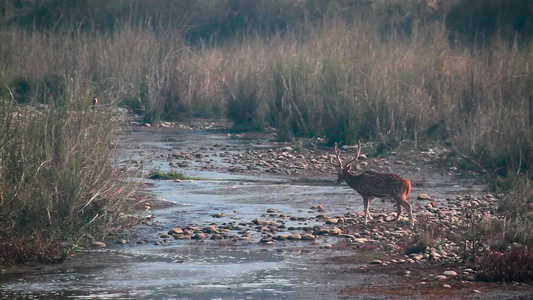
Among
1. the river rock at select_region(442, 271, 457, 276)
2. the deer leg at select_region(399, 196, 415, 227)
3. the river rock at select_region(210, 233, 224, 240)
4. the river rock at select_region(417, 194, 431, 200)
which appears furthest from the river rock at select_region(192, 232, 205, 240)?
the river rock at select_region(417, 194, 431, 200)

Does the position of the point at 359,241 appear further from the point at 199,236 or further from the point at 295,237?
the point at 199,236

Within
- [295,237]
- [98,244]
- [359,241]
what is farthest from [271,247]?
[98,244]

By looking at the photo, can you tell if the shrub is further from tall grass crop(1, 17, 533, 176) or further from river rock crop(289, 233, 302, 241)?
tall grass crop(1, 17, 533, 176)

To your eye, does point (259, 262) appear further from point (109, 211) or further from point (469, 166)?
point (469, 166)

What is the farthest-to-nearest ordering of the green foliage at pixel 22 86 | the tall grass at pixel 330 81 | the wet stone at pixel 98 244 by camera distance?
1. the green foliage at pixel 22 86
2. the tall grass at pixel 330 81
3. the wet stone at pixel 98 244

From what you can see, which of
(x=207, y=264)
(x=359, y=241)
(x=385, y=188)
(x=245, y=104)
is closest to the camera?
(x=207, y=264)

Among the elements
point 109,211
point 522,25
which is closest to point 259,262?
point 109,211

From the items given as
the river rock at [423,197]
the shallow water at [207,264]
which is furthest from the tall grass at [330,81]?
the shallow water at [207,264]

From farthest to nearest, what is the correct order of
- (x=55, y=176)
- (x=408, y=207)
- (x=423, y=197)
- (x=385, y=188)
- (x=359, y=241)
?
1. (x=423, y=197)
2. (x=385, y=188)
3. (x=408, y=207)
4. (x=359, y=241)
5. (x=55, y=176)

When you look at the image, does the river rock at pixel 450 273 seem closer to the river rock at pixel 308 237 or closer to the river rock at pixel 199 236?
Result: the river rock at pixel 308 237

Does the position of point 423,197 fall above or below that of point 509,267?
below

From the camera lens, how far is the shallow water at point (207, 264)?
867cm

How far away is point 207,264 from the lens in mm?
9953

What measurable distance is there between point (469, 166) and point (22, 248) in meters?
10.3
